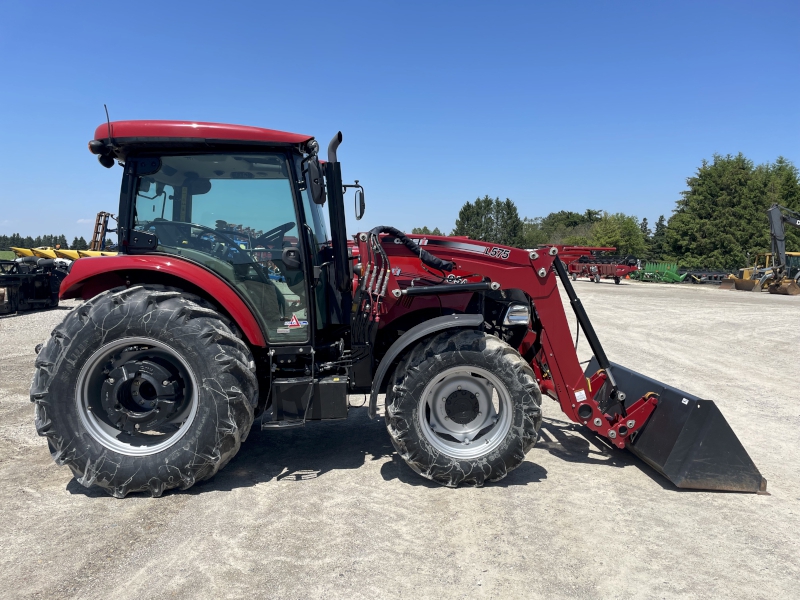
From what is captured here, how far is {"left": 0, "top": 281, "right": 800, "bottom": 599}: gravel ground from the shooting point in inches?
102

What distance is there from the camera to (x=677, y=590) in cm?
255

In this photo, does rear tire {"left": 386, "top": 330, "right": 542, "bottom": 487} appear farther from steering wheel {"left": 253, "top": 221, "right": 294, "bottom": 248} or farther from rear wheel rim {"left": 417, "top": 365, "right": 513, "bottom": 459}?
steering wheel {"left": 253, "top": 221, "right": 294, "bottom": 248}

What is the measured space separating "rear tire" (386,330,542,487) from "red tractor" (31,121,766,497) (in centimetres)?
1

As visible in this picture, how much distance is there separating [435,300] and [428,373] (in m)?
0.73

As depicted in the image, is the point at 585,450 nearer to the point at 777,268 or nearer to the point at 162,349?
the point at 162,349

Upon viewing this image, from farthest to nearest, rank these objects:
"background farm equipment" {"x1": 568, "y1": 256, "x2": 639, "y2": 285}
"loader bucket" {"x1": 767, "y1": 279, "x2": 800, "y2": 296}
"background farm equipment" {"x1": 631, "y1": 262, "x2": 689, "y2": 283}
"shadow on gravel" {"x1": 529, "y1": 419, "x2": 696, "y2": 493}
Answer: "background farm equipment" {"x1": 631, "y1": 262, "x2": 689, "y2": 283} < "background farm equipment" {"x1": 568, "y1": 256, "x2": 639, "y2": 285} < "loader bucket" {"x1": 767, "y1": 279, "x2": 800, "y2": 296} < "shadow on gravel" {"x1": 529, "y1": 419, "x2": 696, "y2": 493}

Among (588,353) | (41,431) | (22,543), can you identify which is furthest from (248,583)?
(588,353)

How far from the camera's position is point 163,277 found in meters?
3.76

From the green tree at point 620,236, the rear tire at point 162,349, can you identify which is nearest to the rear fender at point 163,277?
the rear tire at point 162,349

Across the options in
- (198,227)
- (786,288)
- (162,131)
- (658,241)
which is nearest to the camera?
(162,131)

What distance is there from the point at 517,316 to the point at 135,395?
296 cm

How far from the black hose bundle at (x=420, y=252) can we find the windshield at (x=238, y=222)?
2.17 ft

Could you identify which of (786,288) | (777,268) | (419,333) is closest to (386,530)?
(419,333)

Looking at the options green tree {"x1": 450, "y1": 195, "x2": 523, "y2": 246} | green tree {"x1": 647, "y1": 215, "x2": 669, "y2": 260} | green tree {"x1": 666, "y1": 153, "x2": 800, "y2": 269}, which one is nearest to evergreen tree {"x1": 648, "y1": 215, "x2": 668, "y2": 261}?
green tree {"x1": 647, "y1": 215, "x2": 669, "y2": 260}
